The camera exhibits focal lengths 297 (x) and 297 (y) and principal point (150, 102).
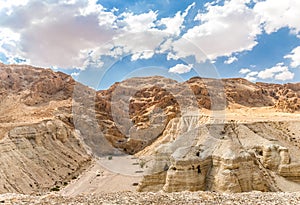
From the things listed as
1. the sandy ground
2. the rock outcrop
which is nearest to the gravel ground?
the rock outcrop

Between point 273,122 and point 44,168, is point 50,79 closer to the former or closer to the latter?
point 44,168

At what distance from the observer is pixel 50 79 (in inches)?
2960

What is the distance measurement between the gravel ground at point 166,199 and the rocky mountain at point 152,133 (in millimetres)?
7303

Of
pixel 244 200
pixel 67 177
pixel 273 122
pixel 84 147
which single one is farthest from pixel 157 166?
pixel 84 147

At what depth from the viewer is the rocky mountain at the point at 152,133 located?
Result: 1920 centimetres

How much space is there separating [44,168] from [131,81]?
234 ft

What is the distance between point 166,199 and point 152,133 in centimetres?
4737

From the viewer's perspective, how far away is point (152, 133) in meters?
57.4

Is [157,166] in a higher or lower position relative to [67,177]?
higher

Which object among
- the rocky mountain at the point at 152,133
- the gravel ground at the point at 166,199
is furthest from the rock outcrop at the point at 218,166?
the gravel ground at the point at 166,199

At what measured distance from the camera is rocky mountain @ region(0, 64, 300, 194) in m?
19.2

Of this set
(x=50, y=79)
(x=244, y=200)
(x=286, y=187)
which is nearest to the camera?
(x=244, y=200)

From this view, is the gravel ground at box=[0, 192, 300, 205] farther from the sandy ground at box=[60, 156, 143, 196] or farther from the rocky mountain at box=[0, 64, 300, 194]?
the sandy ground at box=[60, 156, 143, 196]

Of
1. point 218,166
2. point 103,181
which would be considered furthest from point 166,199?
point 103,181
